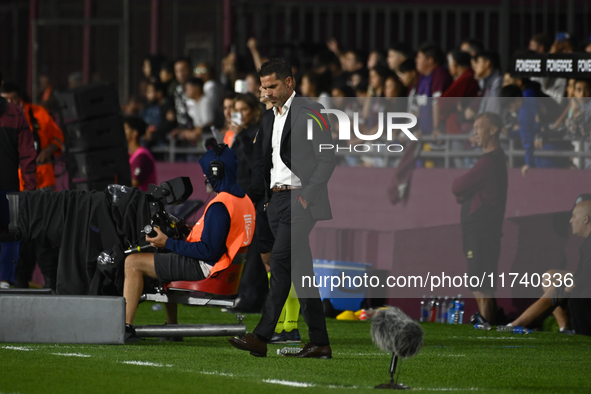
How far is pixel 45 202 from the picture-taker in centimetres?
874

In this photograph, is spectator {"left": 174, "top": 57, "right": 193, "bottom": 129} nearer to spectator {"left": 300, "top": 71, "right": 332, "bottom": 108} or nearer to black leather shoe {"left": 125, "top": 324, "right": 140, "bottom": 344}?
spectator {"left": 300, "top": 71, "right": 332, "bottom": 108}

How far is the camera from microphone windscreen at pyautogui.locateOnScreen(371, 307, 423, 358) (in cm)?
555

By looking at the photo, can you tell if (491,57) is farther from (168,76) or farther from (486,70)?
(168,76)

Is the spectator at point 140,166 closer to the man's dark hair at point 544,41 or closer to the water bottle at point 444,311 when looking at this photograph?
the water bottle at point 444,311

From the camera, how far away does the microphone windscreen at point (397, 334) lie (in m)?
5.55

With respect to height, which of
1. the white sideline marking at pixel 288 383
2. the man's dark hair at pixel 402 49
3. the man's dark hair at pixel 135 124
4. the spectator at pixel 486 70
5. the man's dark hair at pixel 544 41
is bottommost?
the white sideline marking at pixel 288 383

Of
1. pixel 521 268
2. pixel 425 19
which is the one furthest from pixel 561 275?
pixel 425 19

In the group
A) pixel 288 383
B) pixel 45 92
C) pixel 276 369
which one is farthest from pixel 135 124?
pixel 45 92

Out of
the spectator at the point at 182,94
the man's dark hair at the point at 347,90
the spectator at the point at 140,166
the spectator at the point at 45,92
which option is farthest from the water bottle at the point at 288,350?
the spectator at the point at 45,92

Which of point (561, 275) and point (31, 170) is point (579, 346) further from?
point (31, 170)

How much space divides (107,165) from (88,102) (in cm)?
72

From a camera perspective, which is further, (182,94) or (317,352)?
(182,94)

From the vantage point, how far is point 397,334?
5.55 meters

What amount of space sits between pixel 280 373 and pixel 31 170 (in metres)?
4.26
